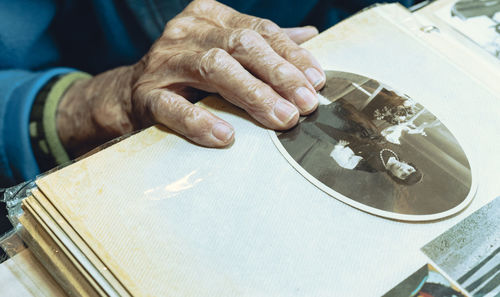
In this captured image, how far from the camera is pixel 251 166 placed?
455 millimetres

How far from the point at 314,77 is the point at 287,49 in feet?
0.21

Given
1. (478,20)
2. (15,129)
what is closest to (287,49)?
(478,20)

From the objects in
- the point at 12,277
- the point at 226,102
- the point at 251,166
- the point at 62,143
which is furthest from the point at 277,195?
the point at 62,143

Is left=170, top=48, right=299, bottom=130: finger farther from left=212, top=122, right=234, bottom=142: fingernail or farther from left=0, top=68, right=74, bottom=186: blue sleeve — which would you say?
left=0, top=68, right=74, bottom=186: blue sleeve

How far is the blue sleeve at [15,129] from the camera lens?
2.44 feet

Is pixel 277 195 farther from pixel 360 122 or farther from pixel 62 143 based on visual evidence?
pixel 62 143

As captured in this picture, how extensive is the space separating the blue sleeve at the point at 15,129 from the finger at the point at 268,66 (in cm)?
41

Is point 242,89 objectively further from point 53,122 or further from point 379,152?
point 53,122

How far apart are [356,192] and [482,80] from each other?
247 millimetres

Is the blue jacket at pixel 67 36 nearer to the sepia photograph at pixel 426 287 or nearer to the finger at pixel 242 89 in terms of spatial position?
the finger at pixel 242 89

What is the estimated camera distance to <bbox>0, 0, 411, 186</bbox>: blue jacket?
0.75 metres

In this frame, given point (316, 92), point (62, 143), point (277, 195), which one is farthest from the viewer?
point (62, 143)

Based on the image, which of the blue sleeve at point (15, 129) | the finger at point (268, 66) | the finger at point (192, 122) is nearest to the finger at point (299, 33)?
the finger at point (268, 66)

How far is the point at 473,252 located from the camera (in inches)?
15.6
